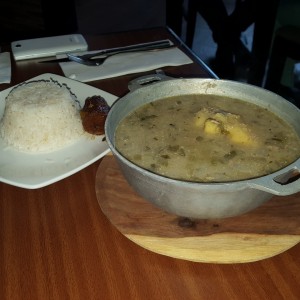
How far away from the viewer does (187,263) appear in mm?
800

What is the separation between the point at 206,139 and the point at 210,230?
220 millimetres

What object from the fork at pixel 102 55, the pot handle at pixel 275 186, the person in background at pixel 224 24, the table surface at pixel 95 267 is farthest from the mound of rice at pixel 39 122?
the person in background at pixel 224 24

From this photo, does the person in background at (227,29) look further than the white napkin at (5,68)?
Yes

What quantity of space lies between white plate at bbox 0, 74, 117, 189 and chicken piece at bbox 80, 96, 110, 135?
0.12 feet

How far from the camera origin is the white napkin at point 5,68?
4.85 ft

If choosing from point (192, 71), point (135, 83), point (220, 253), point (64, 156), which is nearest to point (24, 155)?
point (64, 156)

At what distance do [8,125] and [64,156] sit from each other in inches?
8.6

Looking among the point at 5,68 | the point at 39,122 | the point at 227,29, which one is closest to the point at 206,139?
the point at 39,122

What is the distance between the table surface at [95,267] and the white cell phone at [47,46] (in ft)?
2.75

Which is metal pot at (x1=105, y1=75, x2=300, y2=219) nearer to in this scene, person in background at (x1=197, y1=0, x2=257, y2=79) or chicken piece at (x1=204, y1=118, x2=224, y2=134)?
chicken piece at (x1=204, y1=118, x2=224, y2=134)

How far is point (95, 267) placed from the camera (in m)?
0.80

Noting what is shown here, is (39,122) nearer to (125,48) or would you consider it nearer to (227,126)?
(227,126)

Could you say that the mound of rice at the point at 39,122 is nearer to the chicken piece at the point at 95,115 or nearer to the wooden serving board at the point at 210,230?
the chicken piece at the point at 95,115

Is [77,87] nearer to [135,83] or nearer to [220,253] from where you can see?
[135,83]
